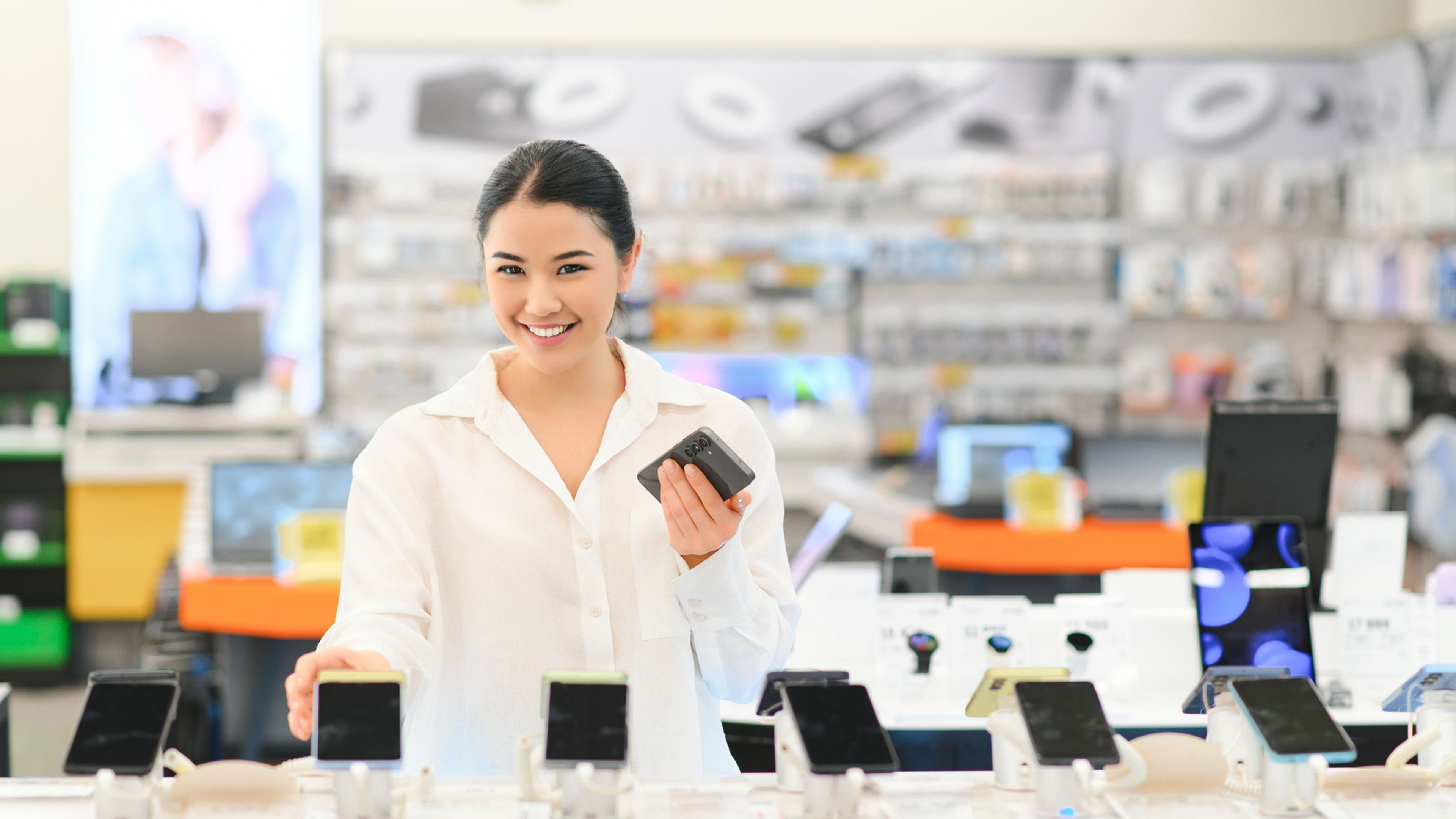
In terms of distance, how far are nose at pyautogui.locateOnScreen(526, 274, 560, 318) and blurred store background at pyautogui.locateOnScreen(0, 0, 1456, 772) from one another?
16.3 ft

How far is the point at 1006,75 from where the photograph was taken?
7.38 meters

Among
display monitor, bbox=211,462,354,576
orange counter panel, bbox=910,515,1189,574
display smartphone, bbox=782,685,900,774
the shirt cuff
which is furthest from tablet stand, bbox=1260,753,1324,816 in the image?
orange counter panel, bbox=910,515,1189,574

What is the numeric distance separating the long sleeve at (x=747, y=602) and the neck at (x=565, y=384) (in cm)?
24

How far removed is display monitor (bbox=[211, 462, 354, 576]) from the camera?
3973mm

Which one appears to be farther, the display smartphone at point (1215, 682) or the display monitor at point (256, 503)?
the display monitor at point (256, 503)

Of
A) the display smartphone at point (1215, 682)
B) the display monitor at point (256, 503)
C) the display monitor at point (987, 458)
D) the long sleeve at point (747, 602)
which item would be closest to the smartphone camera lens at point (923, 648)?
the display smartphone at point (1215, 682)

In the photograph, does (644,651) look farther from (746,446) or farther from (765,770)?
(765,770)

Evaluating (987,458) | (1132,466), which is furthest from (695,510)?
(1132,466)

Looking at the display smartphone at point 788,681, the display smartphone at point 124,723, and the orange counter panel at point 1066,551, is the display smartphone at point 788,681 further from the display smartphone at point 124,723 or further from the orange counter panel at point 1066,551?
the orange counter panel at point 1066,551

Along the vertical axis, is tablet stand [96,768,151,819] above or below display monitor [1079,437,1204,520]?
below

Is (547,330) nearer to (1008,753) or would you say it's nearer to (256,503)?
(1008,753)

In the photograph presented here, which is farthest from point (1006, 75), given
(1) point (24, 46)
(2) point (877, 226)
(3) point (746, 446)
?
(3) point (746, 446)

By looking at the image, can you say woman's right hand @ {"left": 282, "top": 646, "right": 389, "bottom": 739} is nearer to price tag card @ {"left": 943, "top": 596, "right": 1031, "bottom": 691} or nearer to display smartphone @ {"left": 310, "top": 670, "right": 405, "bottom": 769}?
display smartphone @ {"left": 310, "top": 670, "right": 405, "bottom": 769}

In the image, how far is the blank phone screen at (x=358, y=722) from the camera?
1.46m
